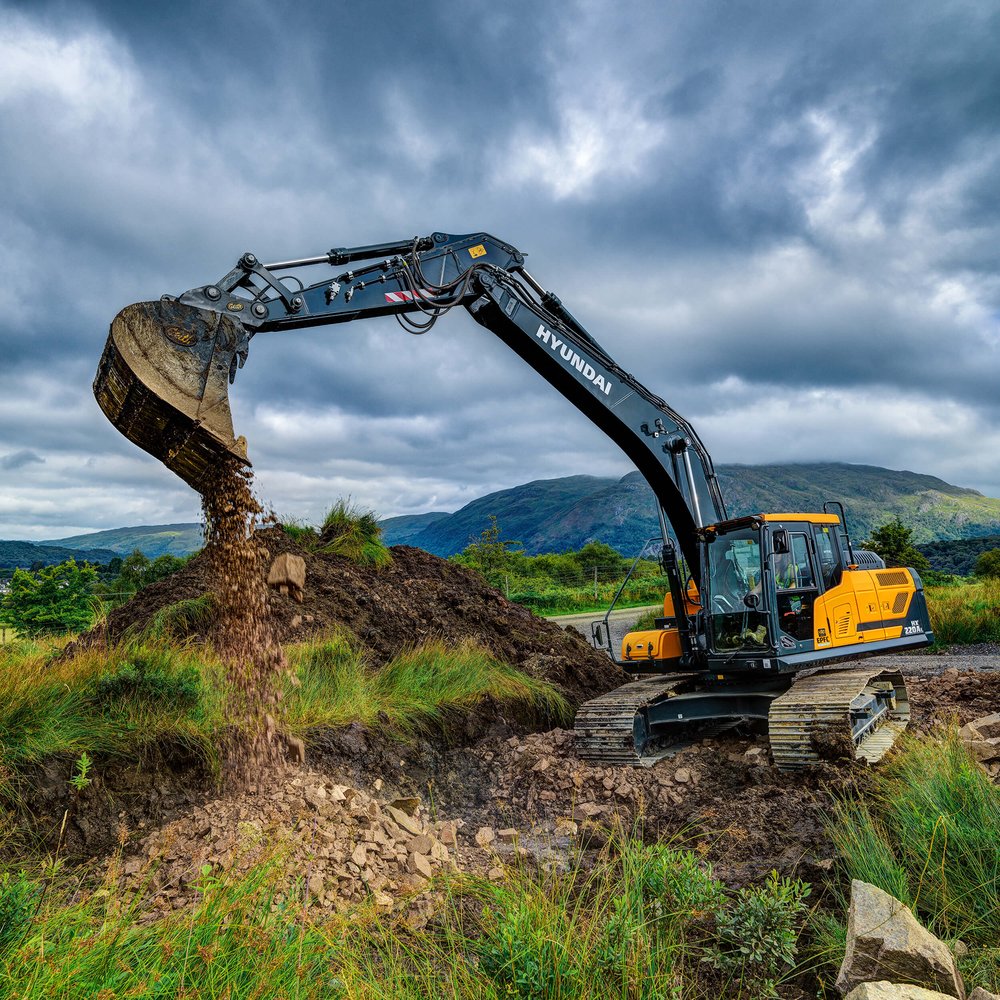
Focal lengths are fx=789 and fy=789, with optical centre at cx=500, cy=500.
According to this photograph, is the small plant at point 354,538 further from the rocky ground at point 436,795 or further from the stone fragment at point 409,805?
the stone fragment at point 409,805

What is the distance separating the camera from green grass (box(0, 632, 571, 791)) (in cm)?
558

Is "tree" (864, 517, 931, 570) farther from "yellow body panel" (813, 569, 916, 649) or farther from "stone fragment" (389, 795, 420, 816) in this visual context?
"stone fragment" (389, 795, 420, 816)

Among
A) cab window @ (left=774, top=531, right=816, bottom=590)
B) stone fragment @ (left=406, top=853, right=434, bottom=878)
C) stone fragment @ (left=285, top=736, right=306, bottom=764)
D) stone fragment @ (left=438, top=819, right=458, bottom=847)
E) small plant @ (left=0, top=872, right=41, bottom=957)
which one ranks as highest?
cab window @ (left=774, top=531, right=816, bottom=590)

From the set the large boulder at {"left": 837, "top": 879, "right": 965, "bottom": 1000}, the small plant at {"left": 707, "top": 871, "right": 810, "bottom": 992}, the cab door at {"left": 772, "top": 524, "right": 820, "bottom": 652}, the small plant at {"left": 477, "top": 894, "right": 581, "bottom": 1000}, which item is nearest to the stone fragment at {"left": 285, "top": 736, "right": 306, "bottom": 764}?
the small plant at {"left": 477, "top": 894, "right": 581, "bottom": 1000}

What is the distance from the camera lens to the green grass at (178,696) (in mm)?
5578

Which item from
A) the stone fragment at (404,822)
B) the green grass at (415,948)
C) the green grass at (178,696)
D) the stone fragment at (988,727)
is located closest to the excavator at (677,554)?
the stone fragment at (988,727)

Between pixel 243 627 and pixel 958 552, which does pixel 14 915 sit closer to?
pixel 243 627

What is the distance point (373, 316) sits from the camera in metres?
7.30

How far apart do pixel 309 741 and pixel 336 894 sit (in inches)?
86.6

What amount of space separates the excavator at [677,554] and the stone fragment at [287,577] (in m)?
3.42

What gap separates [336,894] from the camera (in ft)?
15.3

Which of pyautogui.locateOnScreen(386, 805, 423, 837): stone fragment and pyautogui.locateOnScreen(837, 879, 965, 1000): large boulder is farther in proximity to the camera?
pyautogui.locateOnScreen(386, 805, 423, 837): stone fragment

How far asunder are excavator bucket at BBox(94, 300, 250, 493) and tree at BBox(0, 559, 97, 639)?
8.69 metres

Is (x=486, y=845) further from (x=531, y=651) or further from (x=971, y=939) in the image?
(x=531, y=651)
